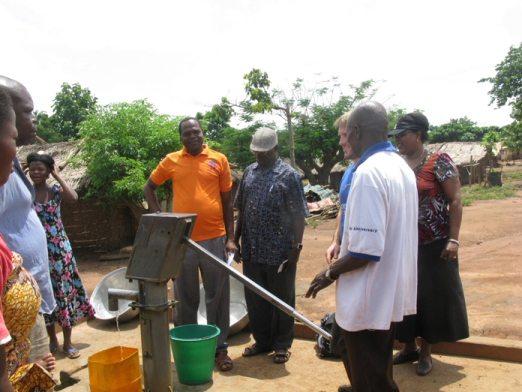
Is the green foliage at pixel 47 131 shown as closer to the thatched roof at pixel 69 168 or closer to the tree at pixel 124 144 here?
the thatched roof at pixel 69 168

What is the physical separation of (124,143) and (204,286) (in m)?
5.56

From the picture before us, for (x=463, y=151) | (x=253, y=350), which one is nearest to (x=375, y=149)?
(x=253, y=350)

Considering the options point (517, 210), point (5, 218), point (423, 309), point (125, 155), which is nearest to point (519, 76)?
point (517, 210)

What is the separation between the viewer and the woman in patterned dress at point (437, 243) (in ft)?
10.4

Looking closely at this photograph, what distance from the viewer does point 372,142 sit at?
2271mm

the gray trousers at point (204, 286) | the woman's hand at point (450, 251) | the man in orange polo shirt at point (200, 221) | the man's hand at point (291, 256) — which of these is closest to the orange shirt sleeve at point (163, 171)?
the man in orange polo shirt at point (200, 221)

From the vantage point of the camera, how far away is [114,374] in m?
2.89

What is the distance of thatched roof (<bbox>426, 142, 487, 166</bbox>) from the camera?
2451cm

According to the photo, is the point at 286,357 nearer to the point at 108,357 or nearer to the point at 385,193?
the point at 108,357

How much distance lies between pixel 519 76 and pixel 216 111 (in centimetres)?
1813

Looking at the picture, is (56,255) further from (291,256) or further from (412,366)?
(412,366)

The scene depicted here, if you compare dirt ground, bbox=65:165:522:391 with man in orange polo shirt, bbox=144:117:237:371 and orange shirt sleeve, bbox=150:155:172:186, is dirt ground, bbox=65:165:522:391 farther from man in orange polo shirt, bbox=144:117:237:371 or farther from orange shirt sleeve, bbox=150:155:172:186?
orange shirt sleeve, bbox=150:155:172:186

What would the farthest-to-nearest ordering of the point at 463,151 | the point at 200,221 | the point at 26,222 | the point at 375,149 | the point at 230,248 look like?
the point at 463,151 < the point at 230,248 < the point at 200,221 < the point at 26,222 < the point at 375,149

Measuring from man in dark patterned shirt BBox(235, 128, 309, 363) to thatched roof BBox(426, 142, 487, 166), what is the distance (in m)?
22.7
